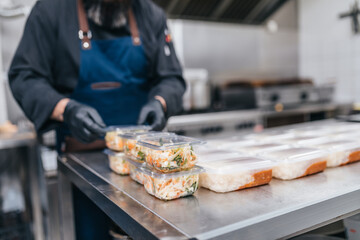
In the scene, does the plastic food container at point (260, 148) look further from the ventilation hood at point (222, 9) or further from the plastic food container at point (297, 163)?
the ventilation hood at point (222, 9)

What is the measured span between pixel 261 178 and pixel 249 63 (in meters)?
3.67

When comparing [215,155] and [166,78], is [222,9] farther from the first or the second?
[215,155]

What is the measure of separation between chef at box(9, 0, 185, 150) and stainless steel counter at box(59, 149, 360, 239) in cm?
48

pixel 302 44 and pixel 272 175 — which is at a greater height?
pixel 302 44

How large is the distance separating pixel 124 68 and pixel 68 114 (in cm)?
43

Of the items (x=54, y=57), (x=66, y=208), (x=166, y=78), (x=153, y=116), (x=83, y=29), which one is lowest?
(x=66, y=208)

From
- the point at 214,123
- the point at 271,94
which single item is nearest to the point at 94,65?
the point at 214,123

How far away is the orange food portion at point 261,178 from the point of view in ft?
2.44

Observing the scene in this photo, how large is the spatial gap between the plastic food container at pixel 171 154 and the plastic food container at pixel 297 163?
0.75 ft

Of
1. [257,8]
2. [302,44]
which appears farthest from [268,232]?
[302,44]

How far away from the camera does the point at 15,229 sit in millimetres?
2342

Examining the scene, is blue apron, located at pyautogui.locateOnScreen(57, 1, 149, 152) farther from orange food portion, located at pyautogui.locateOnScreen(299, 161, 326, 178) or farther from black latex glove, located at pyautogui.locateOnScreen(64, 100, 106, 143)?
orange food portion, located at pyautogui.locateOnScreen(299, 161, 326, 178)

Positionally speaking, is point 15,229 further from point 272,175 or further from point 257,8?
point 257,8

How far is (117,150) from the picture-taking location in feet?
3.16
